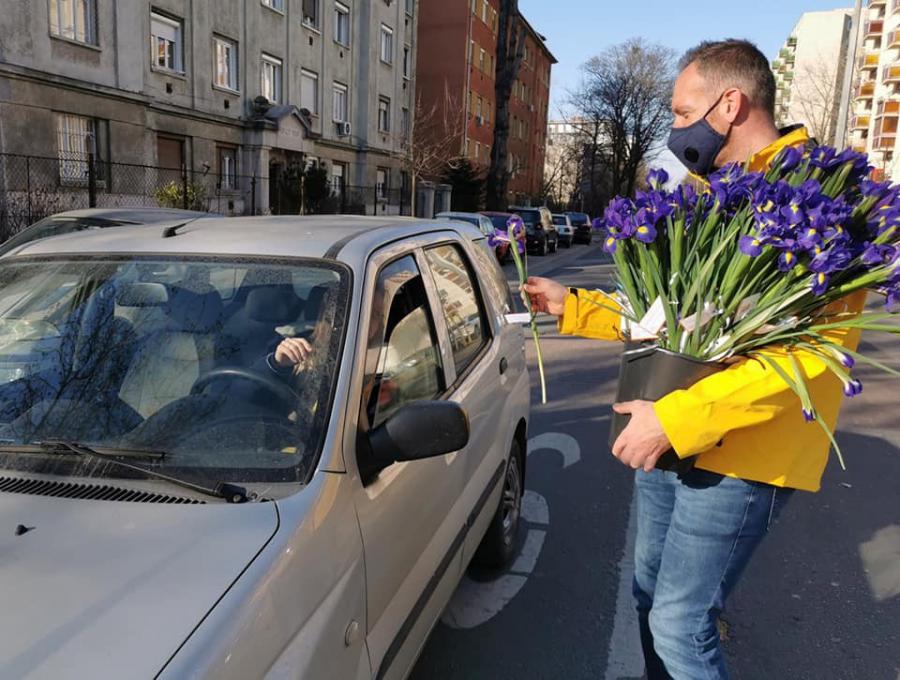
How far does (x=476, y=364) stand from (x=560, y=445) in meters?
2.74

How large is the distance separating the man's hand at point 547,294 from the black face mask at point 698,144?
55cm

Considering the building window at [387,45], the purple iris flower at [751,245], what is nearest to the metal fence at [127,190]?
the building window at [387,45]

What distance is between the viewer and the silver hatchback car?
4.81ft

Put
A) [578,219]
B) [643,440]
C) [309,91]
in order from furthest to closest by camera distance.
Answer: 1. [578,219]
2. [309,91]
3. [643,440]

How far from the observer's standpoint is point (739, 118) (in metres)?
2.13

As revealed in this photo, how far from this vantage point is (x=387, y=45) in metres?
35.0

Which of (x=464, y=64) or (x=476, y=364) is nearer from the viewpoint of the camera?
(x=476, y=364)

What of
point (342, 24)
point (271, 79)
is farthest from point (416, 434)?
point (342, 24)

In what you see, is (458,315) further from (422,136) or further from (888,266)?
(422,136)

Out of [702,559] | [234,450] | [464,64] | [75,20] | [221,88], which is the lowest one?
[702,559]

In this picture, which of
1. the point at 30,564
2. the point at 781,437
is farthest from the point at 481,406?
the point at 30,564

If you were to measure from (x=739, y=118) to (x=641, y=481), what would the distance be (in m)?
1.13

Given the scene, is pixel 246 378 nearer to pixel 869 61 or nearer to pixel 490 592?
pixel 490 592

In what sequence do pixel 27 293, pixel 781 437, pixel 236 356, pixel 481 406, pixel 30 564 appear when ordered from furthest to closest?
1. pixel 481 406
2. pixel 27 293
3. pixel 236 356
4. pixel 781 437
5. pixel 30 564
